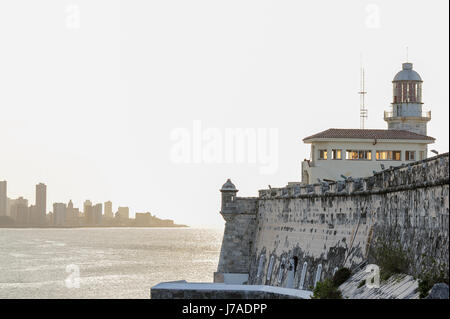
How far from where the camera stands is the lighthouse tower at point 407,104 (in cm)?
6950

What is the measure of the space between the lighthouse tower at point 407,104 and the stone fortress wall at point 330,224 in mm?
15812

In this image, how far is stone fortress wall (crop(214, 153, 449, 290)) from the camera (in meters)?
27.4

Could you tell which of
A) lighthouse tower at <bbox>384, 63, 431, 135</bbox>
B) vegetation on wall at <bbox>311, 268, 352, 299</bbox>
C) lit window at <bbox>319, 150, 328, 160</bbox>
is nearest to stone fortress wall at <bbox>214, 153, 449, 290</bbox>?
vegetation on wall at <bbox>311, 268, 352, 299</bbox>

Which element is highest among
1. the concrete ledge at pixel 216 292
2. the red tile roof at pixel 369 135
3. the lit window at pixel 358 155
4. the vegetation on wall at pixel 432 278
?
the red tile roof at pixel 369 135

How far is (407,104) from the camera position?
69.8 meters

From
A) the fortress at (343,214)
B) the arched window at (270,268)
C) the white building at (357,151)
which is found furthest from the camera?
the white building at (357,151)

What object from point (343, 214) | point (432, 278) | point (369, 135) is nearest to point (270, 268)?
point (343, 214)

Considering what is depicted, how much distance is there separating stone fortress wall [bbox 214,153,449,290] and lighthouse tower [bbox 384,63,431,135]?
15.8m

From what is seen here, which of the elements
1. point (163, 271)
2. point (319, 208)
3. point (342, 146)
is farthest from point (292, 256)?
point (163, 271)

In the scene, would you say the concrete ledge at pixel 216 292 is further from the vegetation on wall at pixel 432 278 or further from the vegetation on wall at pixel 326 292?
the vegetation on wall at pixel 432 278

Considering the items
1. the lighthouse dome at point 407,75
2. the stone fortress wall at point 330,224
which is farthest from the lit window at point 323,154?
the lighthouse dome at point 407,75

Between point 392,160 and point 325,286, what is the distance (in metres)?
32.9

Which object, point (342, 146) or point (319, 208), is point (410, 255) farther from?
point (342, 146)

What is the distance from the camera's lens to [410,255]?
28797 millimetres
